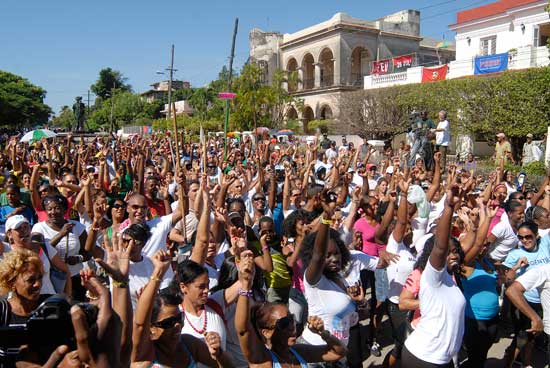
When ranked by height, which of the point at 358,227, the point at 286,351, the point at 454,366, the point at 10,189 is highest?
the point at 10,189

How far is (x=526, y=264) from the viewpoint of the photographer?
4398 millimetres

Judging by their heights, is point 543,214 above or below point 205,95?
below

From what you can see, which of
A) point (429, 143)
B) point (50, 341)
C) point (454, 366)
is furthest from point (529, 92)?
point (50, 341)

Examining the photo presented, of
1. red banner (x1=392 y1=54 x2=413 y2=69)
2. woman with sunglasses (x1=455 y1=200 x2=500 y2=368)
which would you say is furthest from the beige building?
woman with sunglasses (x1=455 y1=200 x2=500 y2=368)

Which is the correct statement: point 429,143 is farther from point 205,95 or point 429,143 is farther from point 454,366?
point 205,95

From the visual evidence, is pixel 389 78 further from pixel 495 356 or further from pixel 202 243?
pixel 202 243

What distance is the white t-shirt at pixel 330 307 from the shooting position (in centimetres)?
339

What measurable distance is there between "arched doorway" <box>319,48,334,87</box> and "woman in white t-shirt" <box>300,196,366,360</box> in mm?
32871

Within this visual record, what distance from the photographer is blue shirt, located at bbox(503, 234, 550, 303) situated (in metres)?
4.41

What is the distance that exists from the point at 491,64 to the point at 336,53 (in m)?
13.7

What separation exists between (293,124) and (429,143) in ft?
68.4

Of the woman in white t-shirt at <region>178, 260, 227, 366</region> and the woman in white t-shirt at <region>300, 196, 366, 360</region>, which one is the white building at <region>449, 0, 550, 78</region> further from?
the woman in white t-shirt at <region>178, 260, 227, 366</region>

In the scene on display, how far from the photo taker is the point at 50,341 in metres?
2.10

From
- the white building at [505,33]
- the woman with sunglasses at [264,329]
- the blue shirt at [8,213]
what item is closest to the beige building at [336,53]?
the white building at [505,33]
